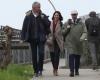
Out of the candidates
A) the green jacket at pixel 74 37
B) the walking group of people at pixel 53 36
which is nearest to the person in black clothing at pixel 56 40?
the walking group of people at pixel 53 36

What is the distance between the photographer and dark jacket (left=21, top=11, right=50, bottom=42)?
16266mm

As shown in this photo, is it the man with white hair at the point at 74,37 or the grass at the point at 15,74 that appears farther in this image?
the man with white hair at the point at 74,37

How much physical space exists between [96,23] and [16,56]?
7764 mm

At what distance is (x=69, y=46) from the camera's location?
17125 millimetres

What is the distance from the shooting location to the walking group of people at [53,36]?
16281 mm

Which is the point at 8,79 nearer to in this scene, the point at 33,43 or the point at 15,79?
the point at 15,79

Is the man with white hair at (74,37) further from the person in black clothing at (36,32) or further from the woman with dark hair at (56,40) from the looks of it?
the person in black clothing at (36,32)

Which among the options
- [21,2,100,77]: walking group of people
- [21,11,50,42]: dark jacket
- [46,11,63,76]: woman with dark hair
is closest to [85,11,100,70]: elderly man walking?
[21,2,100,77]: walking group of people

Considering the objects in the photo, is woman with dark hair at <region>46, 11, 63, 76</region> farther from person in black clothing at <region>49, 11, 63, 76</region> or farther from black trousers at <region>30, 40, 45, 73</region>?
black trousers at <region>30, 40, 45, 73</region>

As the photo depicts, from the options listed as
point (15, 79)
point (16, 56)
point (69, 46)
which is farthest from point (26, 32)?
point (16, 56)

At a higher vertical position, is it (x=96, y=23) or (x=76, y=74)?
(x=96, y=23)

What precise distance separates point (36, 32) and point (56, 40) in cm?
86

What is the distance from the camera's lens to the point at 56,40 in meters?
17.0

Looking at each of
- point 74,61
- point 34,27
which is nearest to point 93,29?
point 74,61
